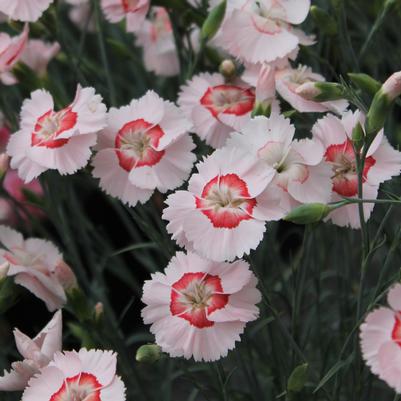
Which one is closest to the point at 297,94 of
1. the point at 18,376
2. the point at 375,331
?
the point at 375,331

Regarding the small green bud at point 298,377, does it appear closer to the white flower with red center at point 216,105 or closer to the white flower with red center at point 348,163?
the white flower with red center at point 348,163

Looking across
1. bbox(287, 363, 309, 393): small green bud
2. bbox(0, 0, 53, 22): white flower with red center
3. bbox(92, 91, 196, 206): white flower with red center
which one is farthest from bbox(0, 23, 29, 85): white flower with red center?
bbox(287, 363, 309, 393): small green bud

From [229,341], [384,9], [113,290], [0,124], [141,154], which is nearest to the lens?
[229,341]

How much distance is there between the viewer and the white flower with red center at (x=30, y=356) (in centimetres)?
91

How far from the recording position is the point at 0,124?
1436 mm

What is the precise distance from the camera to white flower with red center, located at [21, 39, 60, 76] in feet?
4.39

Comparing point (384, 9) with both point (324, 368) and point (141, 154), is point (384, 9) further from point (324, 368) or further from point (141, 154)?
point (324, 368)

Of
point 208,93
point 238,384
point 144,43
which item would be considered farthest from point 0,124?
point 238,384

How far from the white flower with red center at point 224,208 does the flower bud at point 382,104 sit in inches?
4.7

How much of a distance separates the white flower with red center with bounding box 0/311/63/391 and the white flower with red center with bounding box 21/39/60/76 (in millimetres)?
528

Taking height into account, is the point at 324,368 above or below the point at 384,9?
below

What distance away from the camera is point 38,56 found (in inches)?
53.3

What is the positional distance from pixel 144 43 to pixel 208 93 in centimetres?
37

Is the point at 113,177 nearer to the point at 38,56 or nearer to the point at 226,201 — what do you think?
the point at 226,201
